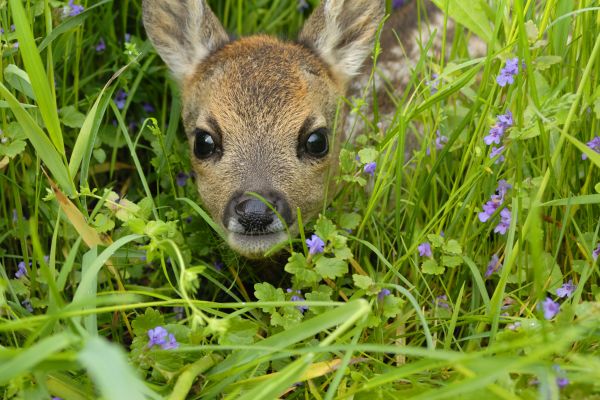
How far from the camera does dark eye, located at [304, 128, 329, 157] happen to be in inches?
177

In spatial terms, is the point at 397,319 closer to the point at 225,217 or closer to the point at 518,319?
the point at 518,319

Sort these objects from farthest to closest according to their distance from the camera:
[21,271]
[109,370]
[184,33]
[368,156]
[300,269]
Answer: [184,33]
[21,271]
[368,156]
[300,269]
[109,370]

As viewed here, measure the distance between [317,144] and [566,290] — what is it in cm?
168

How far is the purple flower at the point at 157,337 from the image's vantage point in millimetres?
2941

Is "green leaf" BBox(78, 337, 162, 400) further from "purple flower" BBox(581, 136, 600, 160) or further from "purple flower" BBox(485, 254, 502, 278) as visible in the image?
"purple flower" BBox(581, 136, 600, 160)

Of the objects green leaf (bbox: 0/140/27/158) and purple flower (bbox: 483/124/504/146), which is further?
green leaf (bbox: 0/140/27/158)

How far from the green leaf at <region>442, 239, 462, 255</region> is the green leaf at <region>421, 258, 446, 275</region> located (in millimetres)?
76

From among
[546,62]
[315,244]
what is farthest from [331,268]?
[546,62]

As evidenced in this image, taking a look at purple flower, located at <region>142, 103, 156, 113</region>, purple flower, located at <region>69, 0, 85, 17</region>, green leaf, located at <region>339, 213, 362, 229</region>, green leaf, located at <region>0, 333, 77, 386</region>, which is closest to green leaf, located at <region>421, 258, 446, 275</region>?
green leaf, located at <region>339, 213, 362, 229</region>

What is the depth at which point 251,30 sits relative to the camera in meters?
6.06

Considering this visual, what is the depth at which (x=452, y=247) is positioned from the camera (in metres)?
3.52

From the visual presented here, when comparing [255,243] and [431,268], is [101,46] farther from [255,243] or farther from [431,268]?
[431,268]

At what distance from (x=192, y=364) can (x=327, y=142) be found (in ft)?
6.29

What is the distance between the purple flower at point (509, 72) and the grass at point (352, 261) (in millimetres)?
51
